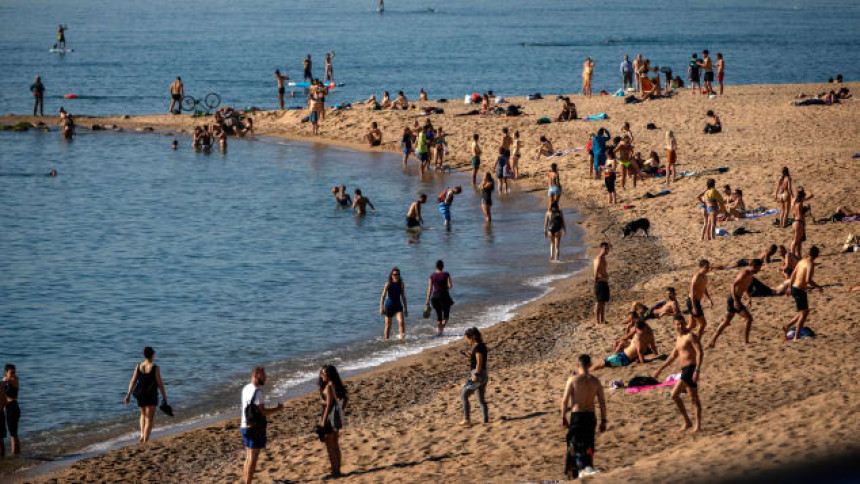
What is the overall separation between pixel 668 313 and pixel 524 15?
173168mm

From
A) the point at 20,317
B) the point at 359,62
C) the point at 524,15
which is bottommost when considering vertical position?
the point at 20,317

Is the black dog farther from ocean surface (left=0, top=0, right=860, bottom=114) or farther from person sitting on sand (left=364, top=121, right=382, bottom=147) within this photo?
ocean surface (left=0, top=0, right=860, bottom=114)

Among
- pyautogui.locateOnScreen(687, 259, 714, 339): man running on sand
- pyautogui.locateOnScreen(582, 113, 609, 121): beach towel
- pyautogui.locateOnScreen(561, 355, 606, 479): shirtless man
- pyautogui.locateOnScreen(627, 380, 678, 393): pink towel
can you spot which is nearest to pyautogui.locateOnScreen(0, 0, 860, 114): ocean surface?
pyautogui.locateOnScreen(582, 113, 609, 121): beach towel

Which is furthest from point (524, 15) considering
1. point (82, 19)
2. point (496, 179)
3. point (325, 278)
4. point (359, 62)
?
point (325, 278)

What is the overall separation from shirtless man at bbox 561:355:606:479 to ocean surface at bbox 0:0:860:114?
52.9m

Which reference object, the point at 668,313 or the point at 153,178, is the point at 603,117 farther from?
the point at 668,313

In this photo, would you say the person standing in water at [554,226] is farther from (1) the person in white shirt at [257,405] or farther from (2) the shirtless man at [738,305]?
(1) the person in white shirt at [257,405]

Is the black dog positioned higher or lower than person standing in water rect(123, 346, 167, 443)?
higher

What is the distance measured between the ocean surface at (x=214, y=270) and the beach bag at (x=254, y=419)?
476 cm

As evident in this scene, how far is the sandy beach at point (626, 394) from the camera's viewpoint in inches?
559

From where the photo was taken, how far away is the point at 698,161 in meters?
36.5

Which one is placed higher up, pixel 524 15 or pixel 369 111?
pixel 524 15

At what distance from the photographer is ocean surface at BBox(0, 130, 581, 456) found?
70.5ft

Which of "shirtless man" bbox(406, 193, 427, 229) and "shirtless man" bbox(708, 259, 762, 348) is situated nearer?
"shirtless man" bbox(708, 259, 762, 348)
